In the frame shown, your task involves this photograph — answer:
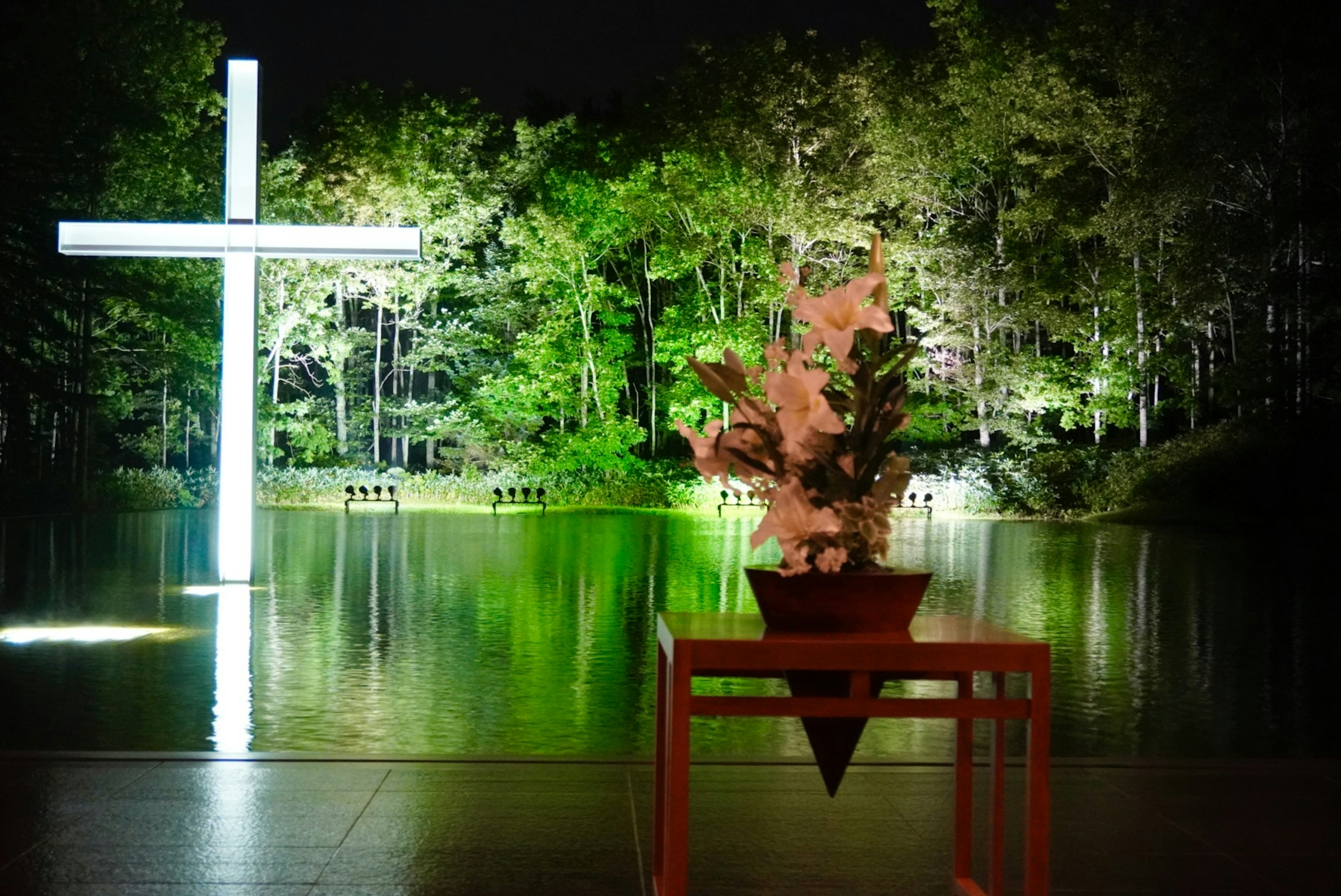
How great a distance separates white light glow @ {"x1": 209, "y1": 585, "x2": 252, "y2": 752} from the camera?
6.89 metres

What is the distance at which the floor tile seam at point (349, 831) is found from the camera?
14.1 feet

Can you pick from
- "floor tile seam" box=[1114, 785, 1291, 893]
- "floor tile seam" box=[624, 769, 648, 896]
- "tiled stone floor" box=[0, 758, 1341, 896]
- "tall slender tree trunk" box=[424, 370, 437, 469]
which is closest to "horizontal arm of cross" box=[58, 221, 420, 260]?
"tiled stone floor" box=[0, 758, 1341, 896]

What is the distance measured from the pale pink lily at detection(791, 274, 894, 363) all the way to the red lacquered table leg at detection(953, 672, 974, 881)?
1.17 m

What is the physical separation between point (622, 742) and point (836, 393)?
3624 millimetres

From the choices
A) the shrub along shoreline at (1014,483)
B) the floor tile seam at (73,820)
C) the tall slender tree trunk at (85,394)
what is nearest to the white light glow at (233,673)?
the floor tile seam at (73,820)

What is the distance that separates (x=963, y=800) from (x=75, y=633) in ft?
28.2

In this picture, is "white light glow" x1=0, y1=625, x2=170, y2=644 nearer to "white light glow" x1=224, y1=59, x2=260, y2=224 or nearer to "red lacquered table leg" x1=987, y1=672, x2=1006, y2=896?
"white light glow" x1=224, y1=59, x2=260, y2=224

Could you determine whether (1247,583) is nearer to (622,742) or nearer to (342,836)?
(622,742)

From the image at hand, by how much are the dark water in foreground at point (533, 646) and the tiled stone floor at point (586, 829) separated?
793mm

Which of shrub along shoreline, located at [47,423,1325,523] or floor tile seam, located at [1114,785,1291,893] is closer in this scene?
floor tile seam, located at [1114,785,1291,893]

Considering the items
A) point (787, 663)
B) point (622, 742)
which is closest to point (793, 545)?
point (787, 663)

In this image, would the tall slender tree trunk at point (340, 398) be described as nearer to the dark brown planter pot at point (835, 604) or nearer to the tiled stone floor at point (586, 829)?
the tiled stone floor at point (586, 829)

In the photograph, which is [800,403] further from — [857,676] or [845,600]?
[857,676]

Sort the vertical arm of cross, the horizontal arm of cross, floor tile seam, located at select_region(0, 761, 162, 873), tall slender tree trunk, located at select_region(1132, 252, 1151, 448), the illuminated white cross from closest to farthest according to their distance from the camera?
floor tile seam, located at select_region(0, 761, 162, 873)
the horizontal arm of cross
the illuminated white cross
the vertical arm of cross
tall slender tree trunk, located at select_region(1132, 252, 1151, 448)
